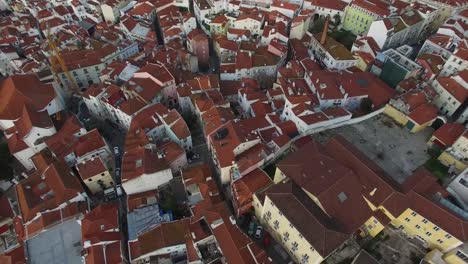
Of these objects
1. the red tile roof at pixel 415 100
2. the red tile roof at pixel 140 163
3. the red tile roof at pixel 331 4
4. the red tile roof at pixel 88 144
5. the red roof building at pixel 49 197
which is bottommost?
the red roof building at pixel 49 197

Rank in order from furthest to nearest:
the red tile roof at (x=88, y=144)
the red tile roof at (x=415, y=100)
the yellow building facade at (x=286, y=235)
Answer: the red tile roof at (x=88, y=144)
the red tile roof at (x=415, y=100)
the yellow building facade at (x=286, y=235)

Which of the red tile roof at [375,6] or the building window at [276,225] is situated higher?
the red tile roof at [375,6]

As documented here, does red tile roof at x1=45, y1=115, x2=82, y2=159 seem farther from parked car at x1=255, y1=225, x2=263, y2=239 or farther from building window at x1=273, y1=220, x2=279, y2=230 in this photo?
building window at x1=273, y1=220, x2=279, y2=230

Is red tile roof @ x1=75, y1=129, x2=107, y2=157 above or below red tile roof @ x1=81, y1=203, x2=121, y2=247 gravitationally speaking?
above

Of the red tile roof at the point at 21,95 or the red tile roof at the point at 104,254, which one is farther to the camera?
the red tile roof at the point at 21,95

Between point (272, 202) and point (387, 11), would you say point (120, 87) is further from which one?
point (387, 11)

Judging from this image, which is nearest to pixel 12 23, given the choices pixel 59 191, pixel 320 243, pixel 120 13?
pixel 120 13

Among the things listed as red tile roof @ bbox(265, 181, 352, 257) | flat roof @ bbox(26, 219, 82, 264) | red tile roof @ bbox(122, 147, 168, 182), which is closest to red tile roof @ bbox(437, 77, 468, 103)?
red tile roof @ bbox(265, 181, 352, 257)

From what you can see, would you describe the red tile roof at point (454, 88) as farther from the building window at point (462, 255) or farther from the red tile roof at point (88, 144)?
the red tile roof at point (88, 144)

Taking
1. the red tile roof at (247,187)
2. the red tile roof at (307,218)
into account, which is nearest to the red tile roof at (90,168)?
the red tile roof at (247,187)

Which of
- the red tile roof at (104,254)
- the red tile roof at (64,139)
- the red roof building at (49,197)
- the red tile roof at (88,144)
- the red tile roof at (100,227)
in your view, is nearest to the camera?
the red tile roof at (104,254)
